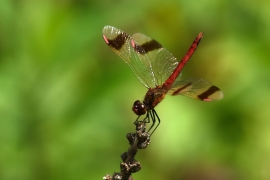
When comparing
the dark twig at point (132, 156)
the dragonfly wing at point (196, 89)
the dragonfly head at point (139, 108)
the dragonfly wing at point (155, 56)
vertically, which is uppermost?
the dragonfly wing at point (155, 56)

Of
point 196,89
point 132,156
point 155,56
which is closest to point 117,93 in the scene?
point 155,56

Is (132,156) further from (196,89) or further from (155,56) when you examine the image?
(155,56)

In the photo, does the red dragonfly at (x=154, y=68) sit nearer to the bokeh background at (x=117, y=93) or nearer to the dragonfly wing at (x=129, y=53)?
the dragonfly wing at (x=129, y=53)

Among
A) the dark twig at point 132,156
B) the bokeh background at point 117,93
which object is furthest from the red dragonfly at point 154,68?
the dark twig at point 132,156

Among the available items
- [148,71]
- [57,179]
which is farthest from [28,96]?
[148,71]

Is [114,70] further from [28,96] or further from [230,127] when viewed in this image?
[230,127]

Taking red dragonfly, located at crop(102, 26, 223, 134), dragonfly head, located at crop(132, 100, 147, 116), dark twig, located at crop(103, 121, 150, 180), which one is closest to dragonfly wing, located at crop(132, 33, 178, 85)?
red dragonfly, located at crop(102, 26, 223, 134)
